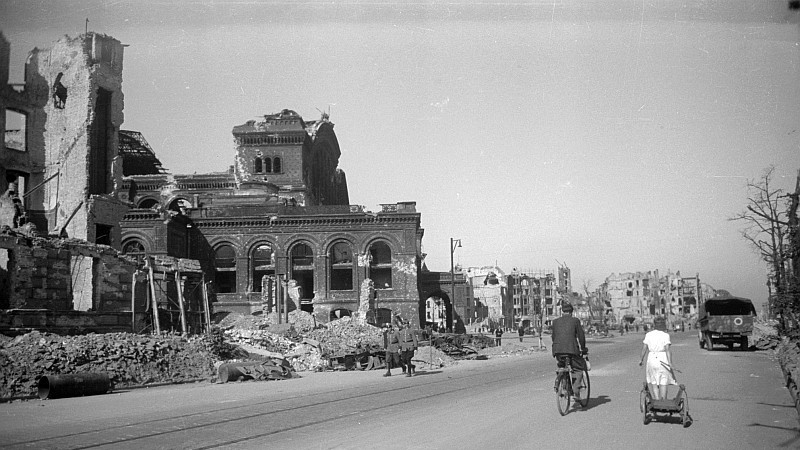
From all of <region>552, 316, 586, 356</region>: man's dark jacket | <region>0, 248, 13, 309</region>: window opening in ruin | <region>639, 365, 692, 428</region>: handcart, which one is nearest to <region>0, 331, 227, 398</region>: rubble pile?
<region>0, 248, 13, 309</region>: window opening in ruin

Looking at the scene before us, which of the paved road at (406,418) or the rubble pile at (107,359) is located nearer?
the paved road at (406,418)

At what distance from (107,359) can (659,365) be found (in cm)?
1390

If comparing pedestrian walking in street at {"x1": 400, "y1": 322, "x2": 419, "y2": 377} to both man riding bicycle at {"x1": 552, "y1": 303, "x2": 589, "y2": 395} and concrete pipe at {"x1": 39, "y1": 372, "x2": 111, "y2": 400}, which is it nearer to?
concrete pipe at {"x1": 39, "y1": 372, "x2": 111, "y2": 400}

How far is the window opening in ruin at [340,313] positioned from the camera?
45016mm

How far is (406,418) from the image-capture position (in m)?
9.97

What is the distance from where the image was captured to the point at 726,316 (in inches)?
1152

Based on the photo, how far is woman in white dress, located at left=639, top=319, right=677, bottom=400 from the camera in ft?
29.7

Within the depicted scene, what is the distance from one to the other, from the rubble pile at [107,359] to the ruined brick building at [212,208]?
13.1 m

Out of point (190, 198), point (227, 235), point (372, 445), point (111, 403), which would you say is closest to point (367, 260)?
point (227, 235)

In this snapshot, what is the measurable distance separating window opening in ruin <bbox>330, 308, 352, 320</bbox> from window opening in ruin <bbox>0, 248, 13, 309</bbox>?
72.7 ft

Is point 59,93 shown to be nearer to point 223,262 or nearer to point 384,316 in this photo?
point 223,262

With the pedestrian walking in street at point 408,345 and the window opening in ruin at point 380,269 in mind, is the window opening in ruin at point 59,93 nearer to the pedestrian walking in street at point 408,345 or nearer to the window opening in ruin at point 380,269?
the window opening in ruin at point 380,269

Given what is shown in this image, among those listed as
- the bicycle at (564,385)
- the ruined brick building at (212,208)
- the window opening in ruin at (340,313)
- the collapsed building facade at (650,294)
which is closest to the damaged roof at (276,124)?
the ruined brick building at (212,208)

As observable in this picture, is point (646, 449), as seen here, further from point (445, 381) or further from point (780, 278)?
point (780, 278)
